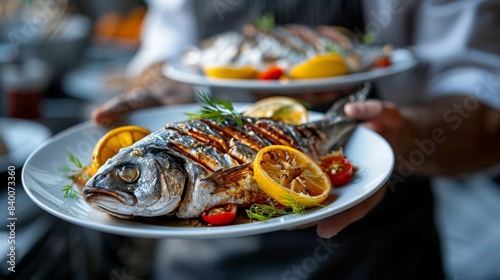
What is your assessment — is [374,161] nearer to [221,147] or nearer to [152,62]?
[221,147]

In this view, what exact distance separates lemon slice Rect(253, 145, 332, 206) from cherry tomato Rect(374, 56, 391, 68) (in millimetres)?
941

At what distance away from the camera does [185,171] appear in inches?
38.1

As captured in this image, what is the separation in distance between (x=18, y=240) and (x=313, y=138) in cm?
92

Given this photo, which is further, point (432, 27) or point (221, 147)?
point (432, 27)

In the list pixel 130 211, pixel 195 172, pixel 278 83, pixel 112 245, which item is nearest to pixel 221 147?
pixel 195 172

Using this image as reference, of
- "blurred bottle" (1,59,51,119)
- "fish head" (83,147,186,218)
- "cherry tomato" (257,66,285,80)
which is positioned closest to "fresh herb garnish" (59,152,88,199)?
"fish head" (83,147,186,218)

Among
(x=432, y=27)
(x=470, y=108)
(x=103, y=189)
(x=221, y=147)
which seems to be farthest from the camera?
(x=432, y=27)

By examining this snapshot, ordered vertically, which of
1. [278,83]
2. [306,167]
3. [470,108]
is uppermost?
[306,167]

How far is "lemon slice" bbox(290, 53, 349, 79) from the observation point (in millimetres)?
1722

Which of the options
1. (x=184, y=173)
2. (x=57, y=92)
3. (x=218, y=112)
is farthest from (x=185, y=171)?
(x=57, y=92)

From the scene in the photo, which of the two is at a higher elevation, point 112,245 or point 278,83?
point 278,83

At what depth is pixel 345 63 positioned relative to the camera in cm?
185

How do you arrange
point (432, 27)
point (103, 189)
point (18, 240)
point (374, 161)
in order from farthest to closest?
1. point (432, 27)
2. point (18, 240)
3. point (374, 161)
4. point (103, 189)

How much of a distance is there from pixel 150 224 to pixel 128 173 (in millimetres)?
102
